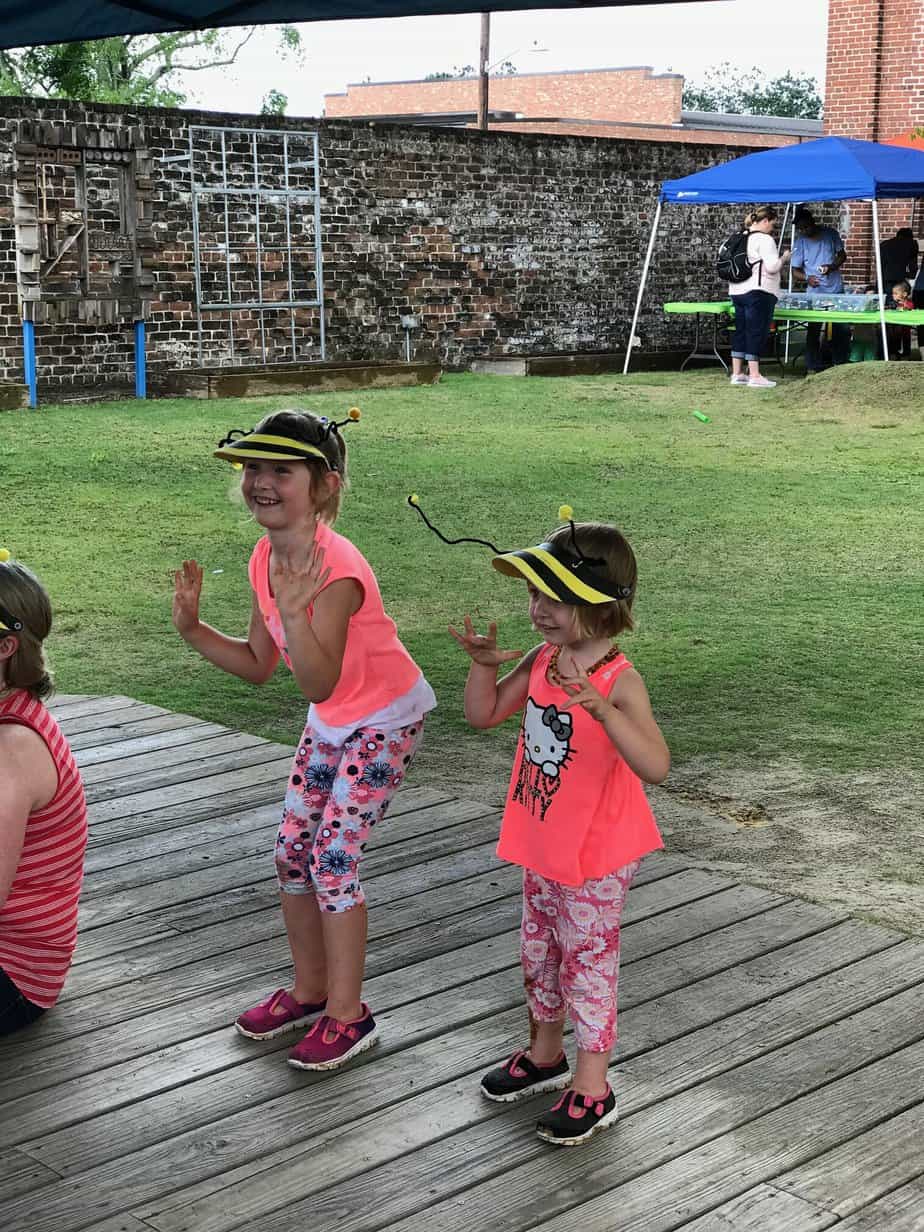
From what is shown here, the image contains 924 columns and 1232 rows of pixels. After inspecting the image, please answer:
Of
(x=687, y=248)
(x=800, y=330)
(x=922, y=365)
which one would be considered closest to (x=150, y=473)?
(x=922, y=365)

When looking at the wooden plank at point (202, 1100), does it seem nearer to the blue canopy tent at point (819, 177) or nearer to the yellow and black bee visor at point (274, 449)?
the yellow and black bee visor at point (274, 449)

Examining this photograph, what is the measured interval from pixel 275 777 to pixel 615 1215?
7.71 feet

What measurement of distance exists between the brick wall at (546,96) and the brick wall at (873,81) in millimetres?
32477

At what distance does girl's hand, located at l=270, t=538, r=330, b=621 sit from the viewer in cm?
293

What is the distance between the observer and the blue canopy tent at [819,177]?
1752 cm

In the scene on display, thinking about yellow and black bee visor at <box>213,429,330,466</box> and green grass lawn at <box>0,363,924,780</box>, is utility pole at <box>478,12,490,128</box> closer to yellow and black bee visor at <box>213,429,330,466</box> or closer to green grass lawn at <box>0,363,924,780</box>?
green grass lawn at <box>0,363,924,780</box>

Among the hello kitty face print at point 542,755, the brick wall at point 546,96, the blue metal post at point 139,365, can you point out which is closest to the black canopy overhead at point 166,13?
the hello kitty face print at point 542,755

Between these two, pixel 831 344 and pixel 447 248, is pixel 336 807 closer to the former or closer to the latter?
pixel 447 248

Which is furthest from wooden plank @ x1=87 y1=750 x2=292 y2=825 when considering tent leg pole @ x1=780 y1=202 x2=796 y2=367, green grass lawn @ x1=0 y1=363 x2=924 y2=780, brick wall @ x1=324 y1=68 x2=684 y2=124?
brick wall @ x1=324 y1=68 x2=684 y2=124

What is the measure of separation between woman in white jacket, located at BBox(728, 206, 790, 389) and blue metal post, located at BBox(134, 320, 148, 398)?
6905 mm

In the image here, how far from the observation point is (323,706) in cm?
309

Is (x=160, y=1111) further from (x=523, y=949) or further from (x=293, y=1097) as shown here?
(x=523, y=949)

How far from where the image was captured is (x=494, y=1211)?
2.48m

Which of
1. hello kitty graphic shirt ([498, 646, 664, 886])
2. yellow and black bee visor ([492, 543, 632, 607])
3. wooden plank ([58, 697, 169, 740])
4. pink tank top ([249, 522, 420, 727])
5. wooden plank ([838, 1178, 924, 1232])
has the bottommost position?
wooden plank ([58, 697, 169, 740])
